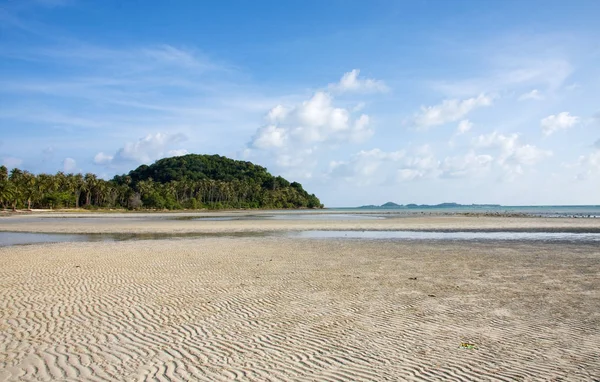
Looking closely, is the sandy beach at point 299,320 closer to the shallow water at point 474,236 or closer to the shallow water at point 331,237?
the shallow water at point 331,237

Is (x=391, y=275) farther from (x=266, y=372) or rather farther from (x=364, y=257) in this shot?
(x=266, y=372)

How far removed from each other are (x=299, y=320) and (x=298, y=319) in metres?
0.08

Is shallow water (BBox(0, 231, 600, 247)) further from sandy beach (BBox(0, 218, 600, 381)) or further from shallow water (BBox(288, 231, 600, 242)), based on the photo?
sandy beach (BBox(0, 218, 600, 381))

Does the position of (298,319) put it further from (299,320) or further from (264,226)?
(264,226)

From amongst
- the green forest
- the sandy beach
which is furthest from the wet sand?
the green forest

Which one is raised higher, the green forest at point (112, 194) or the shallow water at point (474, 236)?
the green forest at point (112, 194)

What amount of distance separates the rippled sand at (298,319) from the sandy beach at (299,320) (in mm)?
38

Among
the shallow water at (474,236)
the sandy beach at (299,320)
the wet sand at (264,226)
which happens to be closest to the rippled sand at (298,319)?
the sandy beach at (299,320)

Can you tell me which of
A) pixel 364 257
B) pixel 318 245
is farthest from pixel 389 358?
pixel 318 245

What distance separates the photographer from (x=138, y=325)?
936 centimetres

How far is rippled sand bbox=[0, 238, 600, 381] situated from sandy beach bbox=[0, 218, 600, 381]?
4cm

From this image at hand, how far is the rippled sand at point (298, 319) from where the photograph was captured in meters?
6.96

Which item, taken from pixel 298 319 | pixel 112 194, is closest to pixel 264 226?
pixel 298 319

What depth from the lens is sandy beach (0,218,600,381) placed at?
6949 mm
